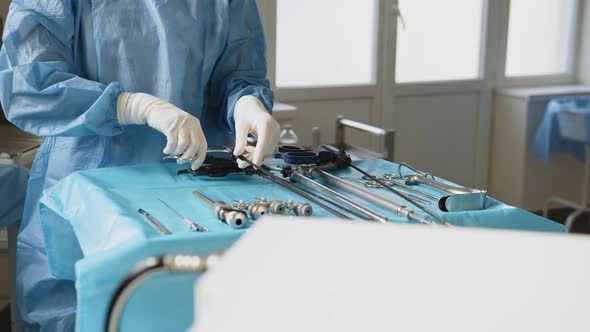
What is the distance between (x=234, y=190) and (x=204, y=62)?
45 cm

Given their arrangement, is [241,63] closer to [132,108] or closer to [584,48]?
[132,108]

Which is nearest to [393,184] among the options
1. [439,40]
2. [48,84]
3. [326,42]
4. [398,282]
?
[48,84]

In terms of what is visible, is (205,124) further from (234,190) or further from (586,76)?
(586,76)

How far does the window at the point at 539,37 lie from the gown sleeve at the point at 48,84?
3.25 meters

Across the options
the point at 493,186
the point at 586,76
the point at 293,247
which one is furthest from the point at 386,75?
the point at 293,247

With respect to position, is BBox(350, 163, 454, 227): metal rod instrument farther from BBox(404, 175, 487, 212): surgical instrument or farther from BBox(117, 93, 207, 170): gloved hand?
BBox(117, 93, 207, 170): gloved hand

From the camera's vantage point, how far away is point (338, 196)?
1330 millimetres

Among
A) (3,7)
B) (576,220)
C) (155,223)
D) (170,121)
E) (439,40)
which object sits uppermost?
(3,7)

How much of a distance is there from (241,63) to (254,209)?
0.71 meters

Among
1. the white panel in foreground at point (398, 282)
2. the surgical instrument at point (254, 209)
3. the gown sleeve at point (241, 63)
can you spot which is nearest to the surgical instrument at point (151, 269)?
the white panel in foreground at point (398, 282)

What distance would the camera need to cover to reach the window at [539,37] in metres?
4.36

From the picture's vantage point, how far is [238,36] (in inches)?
71.4

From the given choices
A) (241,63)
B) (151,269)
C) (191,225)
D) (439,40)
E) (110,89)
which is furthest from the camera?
(439,40)

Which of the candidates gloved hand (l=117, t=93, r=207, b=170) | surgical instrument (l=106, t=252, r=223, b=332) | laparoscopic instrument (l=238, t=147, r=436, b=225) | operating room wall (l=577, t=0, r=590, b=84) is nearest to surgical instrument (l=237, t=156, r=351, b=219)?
laparoscopic instrument (l=238, t=147, r=436, b=225)
